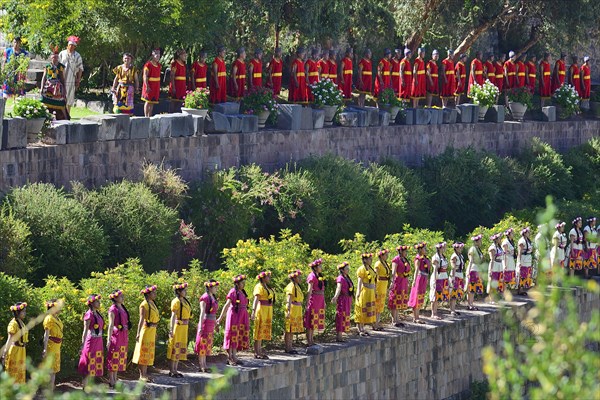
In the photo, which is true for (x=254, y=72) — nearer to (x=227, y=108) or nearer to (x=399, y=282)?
(x=227, y=108)

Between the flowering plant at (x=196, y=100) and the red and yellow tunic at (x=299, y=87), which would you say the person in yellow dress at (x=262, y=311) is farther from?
the red and yellow tunic at (x=299, y=87)

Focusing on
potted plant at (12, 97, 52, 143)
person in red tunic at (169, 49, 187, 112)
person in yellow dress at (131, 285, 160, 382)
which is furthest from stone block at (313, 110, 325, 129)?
person in yellow dress at (131, 285, 160, 382)

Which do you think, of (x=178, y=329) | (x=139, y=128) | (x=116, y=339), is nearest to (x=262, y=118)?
(x=139, y=128)

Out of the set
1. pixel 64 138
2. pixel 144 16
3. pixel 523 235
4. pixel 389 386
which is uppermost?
pixel 144 16

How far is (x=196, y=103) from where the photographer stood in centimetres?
2500

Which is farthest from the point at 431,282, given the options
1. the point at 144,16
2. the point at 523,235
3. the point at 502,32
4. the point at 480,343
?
the point at 502,32

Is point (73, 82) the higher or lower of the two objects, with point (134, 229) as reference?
higher

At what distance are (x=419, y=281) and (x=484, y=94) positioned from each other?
11572 mm

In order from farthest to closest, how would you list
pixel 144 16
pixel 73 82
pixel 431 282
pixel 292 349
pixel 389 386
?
pixel 144 16
pixel 73 82
pixel 431 282
pixel 389 386
pixel 292 349

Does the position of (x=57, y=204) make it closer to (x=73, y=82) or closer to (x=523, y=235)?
(x=73, y=82)

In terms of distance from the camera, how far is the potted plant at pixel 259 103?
2631 cm


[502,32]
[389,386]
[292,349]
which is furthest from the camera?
[502,32]

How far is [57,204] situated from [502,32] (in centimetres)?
2155

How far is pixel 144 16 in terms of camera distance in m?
26.1
